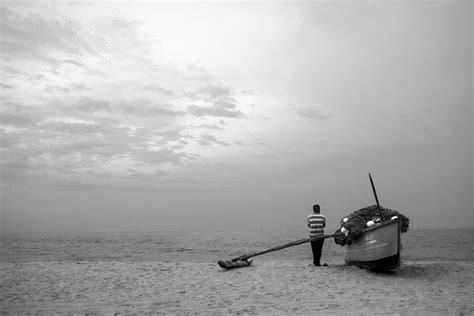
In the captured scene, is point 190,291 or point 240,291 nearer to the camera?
point 240,291

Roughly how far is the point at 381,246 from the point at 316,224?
2.28 m

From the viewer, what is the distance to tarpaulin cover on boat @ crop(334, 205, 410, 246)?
471 inches

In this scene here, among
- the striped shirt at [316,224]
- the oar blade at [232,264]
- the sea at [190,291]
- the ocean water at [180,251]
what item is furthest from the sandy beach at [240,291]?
the ocean water at [180,251]

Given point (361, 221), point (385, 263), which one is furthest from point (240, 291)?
point (361, 221)

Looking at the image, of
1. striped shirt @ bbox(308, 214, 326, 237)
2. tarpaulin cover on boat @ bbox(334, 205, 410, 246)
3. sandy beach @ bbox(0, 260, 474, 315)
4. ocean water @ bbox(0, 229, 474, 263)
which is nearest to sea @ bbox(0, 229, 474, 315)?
sandy beach @ bbox(0, 260, 474, 315)

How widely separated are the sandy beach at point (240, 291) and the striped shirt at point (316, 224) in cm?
123

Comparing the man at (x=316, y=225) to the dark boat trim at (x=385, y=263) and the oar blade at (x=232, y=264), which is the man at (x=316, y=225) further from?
the oar blade at (x=232, y=264)

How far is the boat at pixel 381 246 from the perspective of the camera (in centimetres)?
1080

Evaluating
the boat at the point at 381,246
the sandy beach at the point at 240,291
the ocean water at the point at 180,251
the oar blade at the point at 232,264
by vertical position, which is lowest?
the ocean water at the point at 180,251

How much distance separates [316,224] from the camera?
12.5 metres

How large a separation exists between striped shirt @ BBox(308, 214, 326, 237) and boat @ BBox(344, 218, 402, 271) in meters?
1.27

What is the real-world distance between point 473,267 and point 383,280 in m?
5.79

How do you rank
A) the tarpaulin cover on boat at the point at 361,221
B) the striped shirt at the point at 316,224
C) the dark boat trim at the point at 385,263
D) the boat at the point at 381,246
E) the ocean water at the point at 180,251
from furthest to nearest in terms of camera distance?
the ocean water at the point at 180,251
the striped shirt at the point at 316,224
the tarpaulin cover on boat at the point at 361,221
the dark boat trim at the point at 385,263
the boat at the point at 381,246

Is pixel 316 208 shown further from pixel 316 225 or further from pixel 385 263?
Result: pixel 385 263
